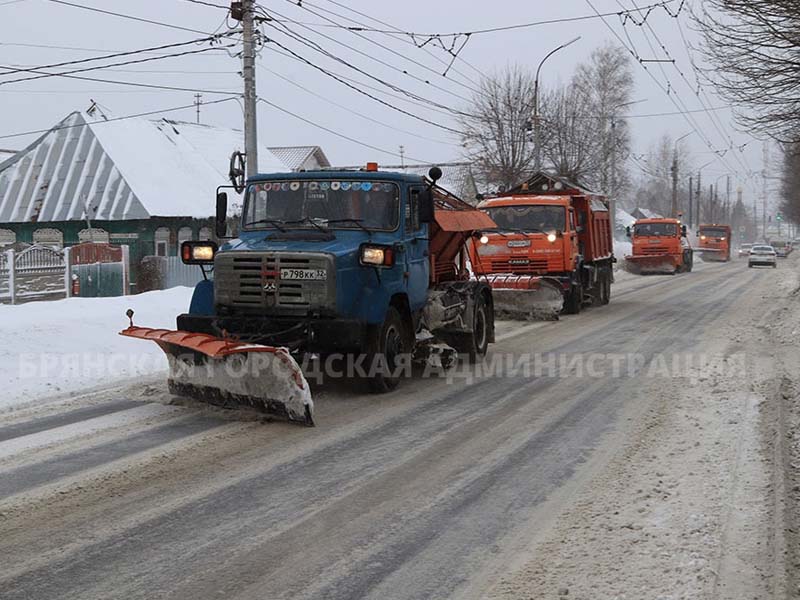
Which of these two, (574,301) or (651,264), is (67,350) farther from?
(651,264)

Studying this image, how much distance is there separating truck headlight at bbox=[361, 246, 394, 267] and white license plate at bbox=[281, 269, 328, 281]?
0.49 meters

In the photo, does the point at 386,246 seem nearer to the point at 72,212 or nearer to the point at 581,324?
the point at 581,324

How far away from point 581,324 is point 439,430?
987 cm

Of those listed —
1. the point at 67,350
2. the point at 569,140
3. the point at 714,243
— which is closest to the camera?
the point at 67,350

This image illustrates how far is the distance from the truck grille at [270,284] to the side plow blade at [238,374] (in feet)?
1.98

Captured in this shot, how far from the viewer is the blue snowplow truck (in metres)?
8.20

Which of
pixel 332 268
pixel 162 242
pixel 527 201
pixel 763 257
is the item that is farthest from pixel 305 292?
pixel 763 257

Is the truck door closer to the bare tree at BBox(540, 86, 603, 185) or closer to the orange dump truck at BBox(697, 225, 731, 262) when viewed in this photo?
the bare tree at BBox(540, 86, 603, 185)

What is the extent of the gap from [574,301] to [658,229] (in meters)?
20.8

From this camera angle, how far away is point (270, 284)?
29.4 ft

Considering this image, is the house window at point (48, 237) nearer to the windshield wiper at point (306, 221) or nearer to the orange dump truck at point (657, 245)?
the orange dump truck at point (657, 245)

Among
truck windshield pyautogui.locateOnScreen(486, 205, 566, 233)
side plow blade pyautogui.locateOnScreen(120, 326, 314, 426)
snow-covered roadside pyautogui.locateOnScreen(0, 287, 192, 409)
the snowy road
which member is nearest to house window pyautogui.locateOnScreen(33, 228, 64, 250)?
snow-covered roadside pyautogui.locateOnScreen(0, 287, 192, 409)

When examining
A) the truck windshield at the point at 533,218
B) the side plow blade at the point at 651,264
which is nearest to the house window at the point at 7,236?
the truck windshield at the point at 533,218

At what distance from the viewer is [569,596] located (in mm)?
4414
